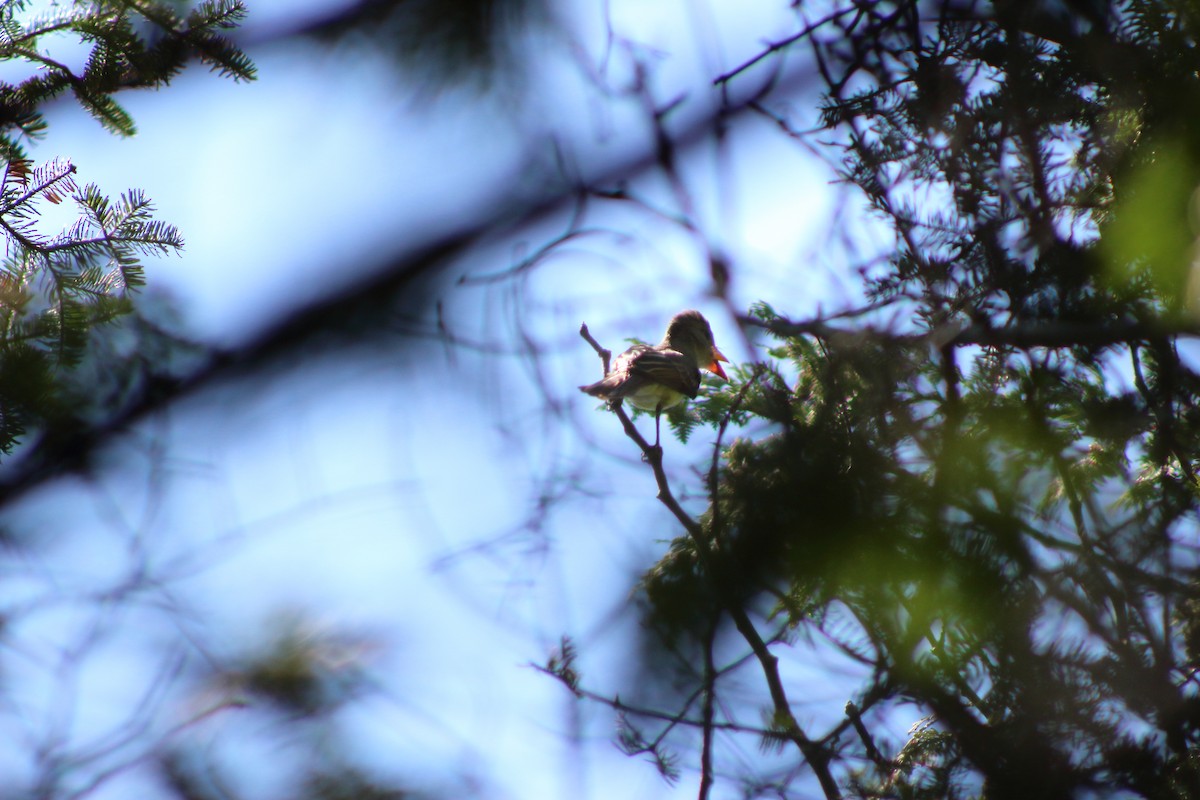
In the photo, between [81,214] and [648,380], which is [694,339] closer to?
[648,380]

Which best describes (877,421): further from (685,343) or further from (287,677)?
(685,343)

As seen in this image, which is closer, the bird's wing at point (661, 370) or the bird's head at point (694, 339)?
the bird's wing at point (661, 370)

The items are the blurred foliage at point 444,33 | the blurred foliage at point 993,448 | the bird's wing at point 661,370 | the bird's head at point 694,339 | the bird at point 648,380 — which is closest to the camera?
the blurred foliage at point 444,33

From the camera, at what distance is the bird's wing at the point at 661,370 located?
4355 millimetres

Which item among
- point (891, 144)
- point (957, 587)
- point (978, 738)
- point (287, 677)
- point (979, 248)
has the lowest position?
point (287, 677)

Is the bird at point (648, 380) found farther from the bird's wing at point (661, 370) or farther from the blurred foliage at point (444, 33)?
the blurred foliage at point (444, 33)

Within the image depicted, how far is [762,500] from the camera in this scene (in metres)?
2.03

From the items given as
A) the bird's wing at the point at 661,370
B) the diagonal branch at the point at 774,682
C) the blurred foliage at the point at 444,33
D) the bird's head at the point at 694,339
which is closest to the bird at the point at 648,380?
the bird's wing at the point at 661,370

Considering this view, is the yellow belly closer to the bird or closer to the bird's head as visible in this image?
the bird

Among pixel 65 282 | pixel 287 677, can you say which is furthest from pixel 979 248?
pixel 65 282

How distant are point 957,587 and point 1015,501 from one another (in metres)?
0.25

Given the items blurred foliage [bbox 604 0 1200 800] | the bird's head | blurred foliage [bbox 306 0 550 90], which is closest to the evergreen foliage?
blurred foliage [bbox 306 0 550 90]

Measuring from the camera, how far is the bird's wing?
14.3ft

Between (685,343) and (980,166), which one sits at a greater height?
(685,343)
